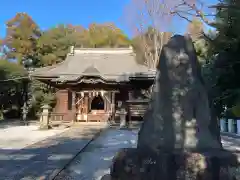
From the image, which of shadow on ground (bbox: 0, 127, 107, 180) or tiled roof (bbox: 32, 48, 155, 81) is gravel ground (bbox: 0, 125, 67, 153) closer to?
shadow on ground (bbox: 0, 127, 107, 180)

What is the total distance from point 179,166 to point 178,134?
1.36 feet

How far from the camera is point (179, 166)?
2.68 meters

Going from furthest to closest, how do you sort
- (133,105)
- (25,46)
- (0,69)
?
(25,46) < (0,69) < (133,105)

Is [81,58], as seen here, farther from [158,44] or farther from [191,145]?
[191,145]

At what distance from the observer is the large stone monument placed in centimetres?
268

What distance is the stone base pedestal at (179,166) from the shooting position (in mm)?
2662

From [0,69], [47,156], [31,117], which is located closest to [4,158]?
[47,156]

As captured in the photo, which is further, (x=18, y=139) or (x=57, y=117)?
(x=57, y=117)

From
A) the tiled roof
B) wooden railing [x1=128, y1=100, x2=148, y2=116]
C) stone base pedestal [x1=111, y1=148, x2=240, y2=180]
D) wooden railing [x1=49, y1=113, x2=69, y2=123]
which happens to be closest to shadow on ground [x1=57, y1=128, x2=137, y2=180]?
stone base pedestal [x1=111, y1=148, x2=240, y2=180]

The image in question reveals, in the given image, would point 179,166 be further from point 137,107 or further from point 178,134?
point 137,107

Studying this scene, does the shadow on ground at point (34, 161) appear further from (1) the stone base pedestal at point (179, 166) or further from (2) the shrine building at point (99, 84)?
(2) the shrine building at point (99, 84)

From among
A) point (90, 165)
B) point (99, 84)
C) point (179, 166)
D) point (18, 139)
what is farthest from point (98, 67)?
point (179, 166)

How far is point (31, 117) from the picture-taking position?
1919 centimetres

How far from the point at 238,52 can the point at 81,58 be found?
14840 mm
